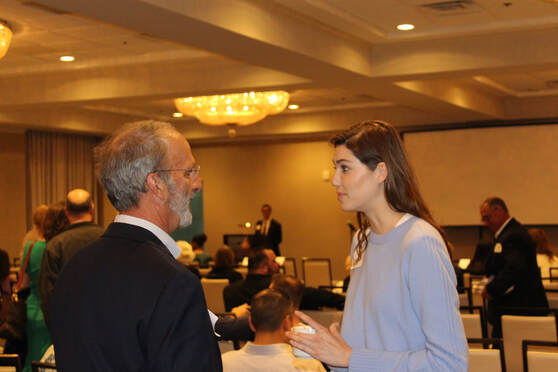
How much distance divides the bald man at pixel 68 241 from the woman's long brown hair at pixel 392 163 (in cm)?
308

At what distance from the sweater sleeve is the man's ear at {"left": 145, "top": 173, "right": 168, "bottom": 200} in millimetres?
706

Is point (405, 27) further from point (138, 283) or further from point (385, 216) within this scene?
point (138, 283)

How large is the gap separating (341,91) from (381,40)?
3784 mm

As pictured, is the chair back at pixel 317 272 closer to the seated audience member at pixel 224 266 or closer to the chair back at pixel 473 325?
the seated audience member at pixel 224 266

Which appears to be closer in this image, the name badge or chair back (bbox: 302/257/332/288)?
the name badge

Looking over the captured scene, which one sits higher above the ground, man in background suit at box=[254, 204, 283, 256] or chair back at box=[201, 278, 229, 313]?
man in background suit at box=[254, 204, 283, 256]

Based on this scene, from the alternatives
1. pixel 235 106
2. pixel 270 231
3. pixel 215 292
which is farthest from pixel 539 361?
pixel 270 231

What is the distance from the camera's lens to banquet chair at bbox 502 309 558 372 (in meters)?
4.89

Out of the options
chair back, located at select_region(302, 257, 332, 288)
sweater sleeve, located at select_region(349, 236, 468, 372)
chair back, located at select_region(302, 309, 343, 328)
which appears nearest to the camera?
sweater sleeve, located at select_region(349, 236, 468, 372)

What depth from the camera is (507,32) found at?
7844 millimetres

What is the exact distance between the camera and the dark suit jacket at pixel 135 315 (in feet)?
4.74

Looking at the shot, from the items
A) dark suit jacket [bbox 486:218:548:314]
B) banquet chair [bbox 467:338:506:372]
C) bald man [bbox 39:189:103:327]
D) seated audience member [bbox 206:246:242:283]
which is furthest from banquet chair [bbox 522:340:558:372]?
seated audience member [bbox 206:246:242:283]

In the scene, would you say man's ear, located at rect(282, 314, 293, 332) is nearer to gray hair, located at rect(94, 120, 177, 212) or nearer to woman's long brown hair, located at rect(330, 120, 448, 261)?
woman's long brown hair, located at rect(330, 120, 448, 261)

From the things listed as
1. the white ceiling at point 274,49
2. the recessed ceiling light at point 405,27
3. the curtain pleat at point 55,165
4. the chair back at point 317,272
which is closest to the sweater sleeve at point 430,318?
the white ceiling at point 274,49
